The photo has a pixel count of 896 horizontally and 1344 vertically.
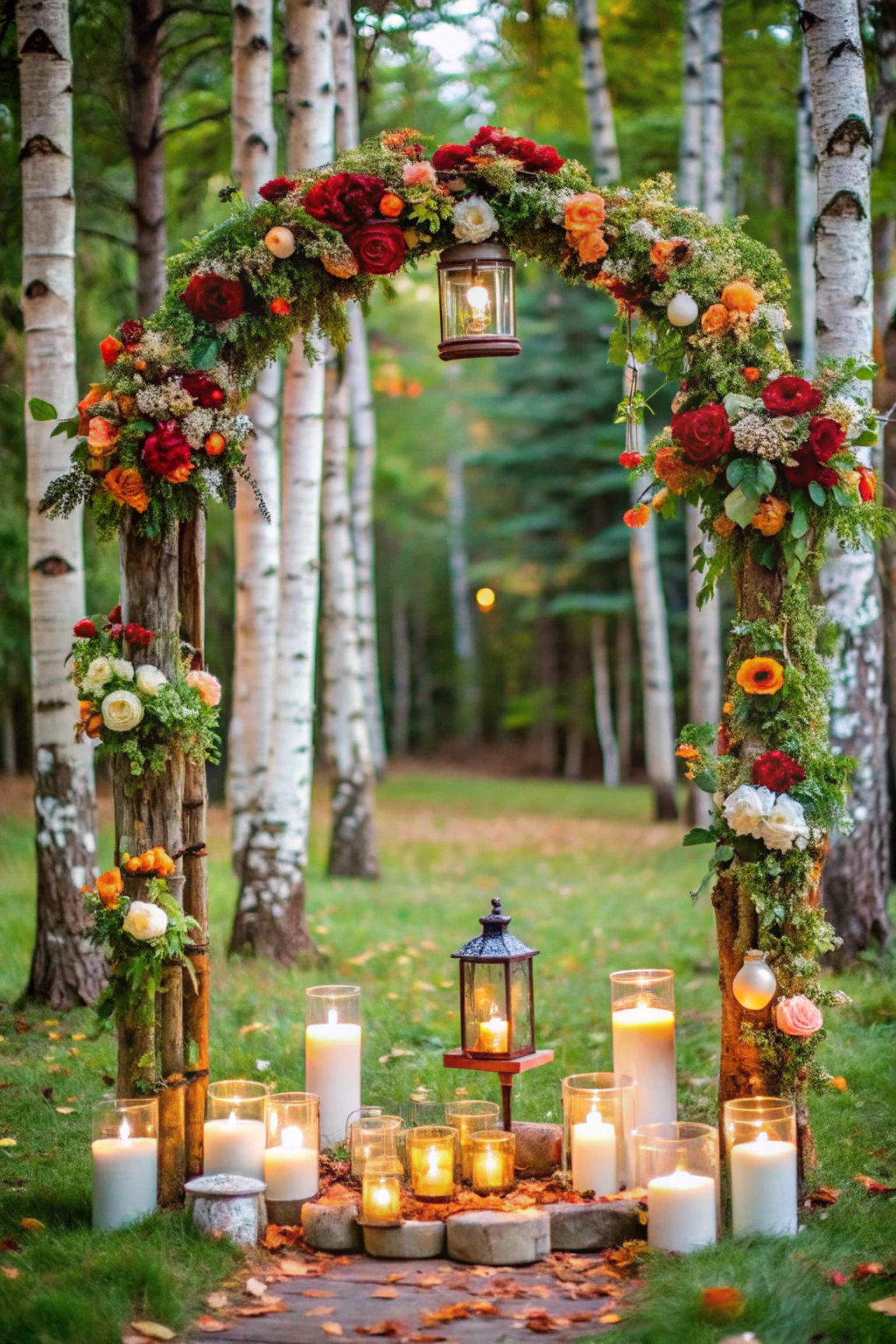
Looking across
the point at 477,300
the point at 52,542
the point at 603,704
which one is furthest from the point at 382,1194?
the point at 603,704

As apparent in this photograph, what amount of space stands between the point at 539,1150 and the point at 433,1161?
50cm

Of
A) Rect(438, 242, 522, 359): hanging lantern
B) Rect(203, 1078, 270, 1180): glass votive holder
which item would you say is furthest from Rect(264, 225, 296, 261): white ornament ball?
Rect(203, 1078, 270, 1180): glass votive holder

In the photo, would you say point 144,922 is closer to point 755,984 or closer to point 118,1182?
point 118,1182

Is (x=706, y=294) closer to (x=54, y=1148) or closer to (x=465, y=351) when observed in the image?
(x=465, y=351)

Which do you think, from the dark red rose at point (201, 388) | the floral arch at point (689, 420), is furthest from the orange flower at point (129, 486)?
the dark red rose at point (201, 388)

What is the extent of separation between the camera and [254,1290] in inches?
159

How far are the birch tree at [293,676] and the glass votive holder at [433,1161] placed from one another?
3687 millimetres

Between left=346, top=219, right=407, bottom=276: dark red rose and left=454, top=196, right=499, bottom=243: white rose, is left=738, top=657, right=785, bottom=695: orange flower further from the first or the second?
left=346, top=219, right=407, bottom=276: dark red rose

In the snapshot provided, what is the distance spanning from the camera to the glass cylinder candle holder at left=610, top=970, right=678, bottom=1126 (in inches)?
194

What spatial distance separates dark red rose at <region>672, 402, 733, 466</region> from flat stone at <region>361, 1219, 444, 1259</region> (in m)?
2.77

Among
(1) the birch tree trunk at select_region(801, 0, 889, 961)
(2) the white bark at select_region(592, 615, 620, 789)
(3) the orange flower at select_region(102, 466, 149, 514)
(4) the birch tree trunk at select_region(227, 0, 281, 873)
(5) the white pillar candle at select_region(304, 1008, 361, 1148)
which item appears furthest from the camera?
(2) the white bark at select_region(592, 615, 620, 789)

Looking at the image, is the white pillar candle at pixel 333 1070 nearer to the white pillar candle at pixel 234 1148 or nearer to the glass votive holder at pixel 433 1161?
the white pillar candle at pixel 234 1148

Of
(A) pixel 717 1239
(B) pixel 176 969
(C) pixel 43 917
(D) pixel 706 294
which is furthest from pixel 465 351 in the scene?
(C) pixel 43 917

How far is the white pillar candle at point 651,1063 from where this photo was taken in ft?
16.2
